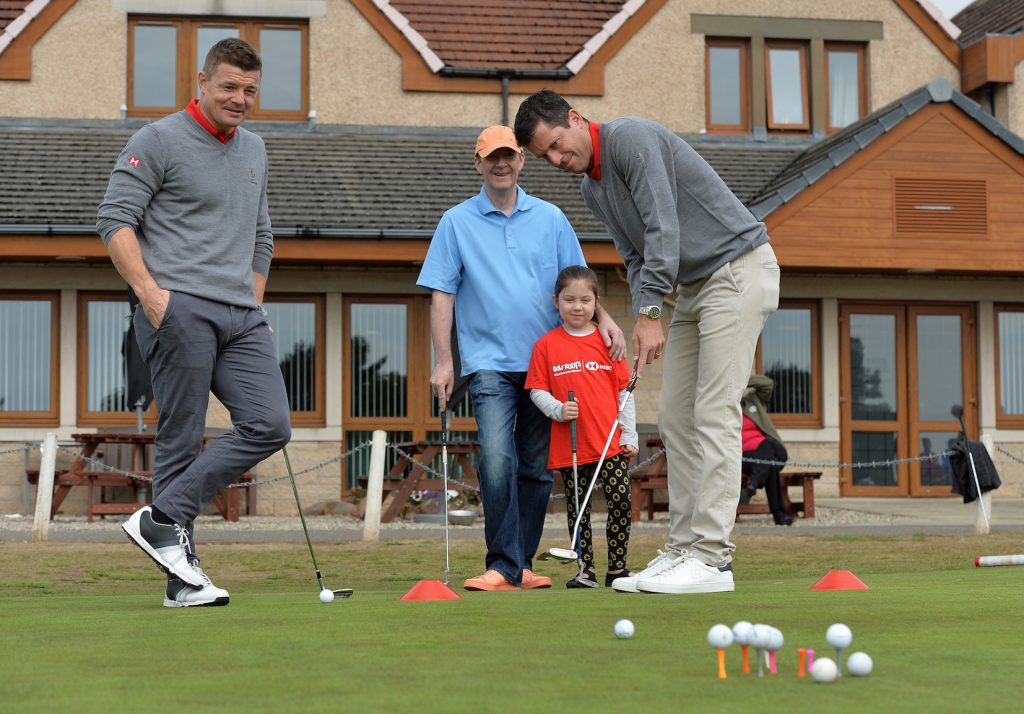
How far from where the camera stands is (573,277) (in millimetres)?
6770

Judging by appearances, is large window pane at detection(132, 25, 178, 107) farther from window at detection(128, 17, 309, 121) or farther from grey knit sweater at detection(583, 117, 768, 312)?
grey knit sweater at detection(583, 117, 768, 312)

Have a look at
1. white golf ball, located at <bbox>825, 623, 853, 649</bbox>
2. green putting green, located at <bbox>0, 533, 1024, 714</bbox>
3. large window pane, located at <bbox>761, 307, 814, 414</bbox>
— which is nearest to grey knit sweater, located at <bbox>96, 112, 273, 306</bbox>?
green putting green, located at <bbox>0, 533, 1024, 714</bbox>

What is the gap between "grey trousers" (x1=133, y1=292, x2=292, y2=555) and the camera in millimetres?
5836

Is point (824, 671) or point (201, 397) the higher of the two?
point (201, 397)

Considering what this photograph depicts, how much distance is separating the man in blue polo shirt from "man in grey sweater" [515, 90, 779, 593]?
0.80 metres

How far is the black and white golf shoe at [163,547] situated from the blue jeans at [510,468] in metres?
1.38

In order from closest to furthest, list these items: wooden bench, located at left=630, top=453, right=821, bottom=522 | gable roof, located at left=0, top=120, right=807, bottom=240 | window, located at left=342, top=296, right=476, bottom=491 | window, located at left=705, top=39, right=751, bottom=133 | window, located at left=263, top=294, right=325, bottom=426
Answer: wooden bench, located at left=630, top=453, right=821, bottom=522 < gable roof, located at left=0, top=120, right=807, bottom=240 < window, located at left=263, top=294, right=325, bottom=426 < window, located at left=342, top=296, right=476, bottom=491 < window, located at left=705, top=39, right=751, bottom=133

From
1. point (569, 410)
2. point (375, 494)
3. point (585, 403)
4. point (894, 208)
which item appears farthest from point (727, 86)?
point (569, 410)

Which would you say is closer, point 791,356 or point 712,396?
point 712,396

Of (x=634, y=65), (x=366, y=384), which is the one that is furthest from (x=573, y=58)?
(x=366, y=384)

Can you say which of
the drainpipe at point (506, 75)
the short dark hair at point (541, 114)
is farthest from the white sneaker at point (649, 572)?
the drainpipe at point (506, 75)

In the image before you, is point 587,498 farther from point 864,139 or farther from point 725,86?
point 725,86

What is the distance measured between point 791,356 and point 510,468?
12.7m

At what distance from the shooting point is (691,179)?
5949mm
